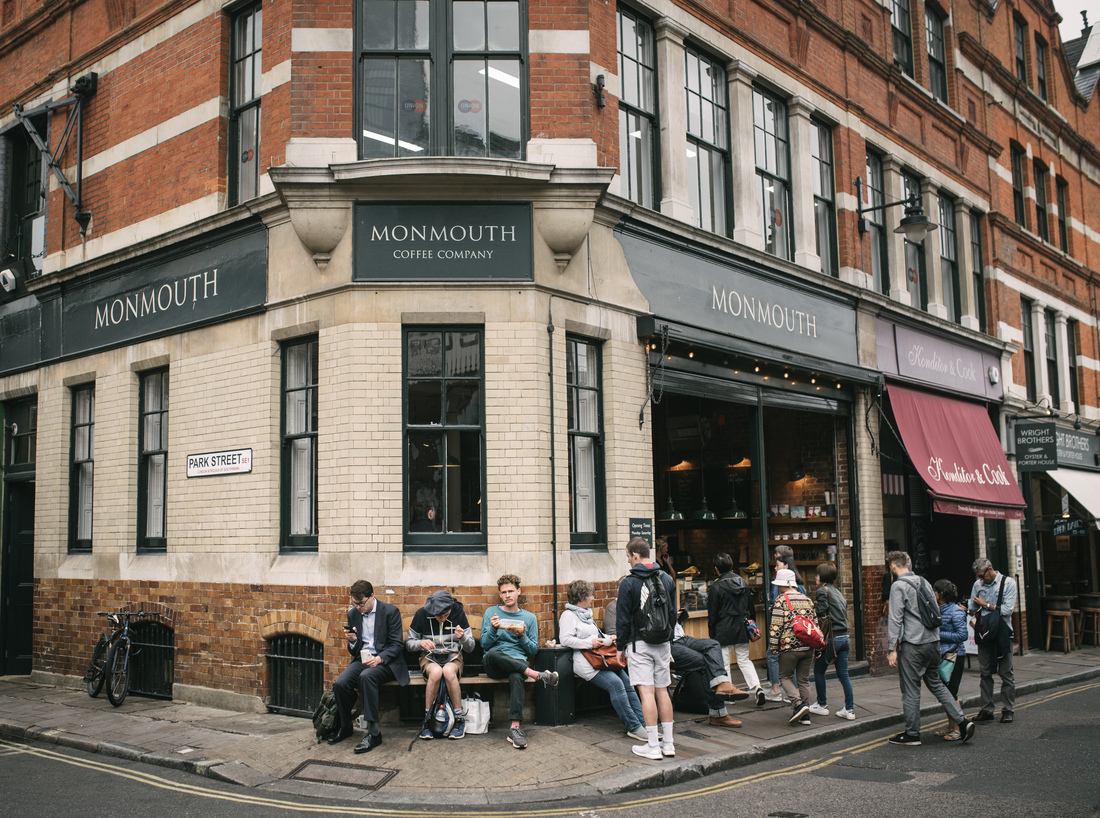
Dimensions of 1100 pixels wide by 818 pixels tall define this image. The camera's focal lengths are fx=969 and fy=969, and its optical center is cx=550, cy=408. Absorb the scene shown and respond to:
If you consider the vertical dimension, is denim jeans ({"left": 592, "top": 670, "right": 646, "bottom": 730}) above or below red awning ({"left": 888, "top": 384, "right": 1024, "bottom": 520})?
below

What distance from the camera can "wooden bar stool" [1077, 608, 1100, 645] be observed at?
19.6m

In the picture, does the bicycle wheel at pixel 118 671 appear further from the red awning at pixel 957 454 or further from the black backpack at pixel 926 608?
the red awning at pixel 957 454

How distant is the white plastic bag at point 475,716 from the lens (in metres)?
8.85

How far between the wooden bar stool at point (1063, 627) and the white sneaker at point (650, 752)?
13303 millimetres

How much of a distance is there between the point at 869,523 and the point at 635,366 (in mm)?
5851

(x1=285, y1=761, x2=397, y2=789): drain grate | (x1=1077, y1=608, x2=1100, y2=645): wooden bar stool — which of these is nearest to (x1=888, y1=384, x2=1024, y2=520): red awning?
(x1=1077, y1=608, x2=1100, y2=645): wooden bar stool

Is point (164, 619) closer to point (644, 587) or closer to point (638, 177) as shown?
point (644, 587)

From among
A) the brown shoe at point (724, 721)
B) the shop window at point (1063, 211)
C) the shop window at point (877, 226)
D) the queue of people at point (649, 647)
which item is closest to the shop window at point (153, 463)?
the queue of people at point (649, 647)

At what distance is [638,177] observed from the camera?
1172 centimetres

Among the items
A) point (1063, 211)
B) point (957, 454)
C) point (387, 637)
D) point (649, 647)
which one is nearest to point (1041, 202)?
point (1063, 211)

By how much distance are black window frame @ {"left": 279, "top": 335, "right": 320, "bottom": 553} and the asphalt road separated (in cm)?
274

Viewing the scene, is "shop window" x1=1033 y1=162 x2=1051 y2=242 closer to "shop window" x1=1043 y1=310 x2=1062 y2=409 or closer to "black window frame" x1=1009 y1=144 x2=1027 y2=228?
"black window frame" x1=1009 y1=144 x2=1027 y2=228

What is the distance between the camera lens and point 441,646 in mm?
8836

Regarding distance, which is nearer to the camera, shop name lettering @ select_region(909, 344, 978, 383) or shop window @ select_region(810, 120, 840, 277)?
shop window @ select_region(810, 120, 840, 277)
